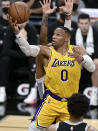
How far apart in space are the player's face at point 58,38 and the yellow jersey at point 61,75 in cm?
16

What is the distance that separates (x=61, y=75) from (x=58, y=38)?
18.3 inches

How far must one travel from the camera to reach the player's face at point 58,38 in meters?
4.87

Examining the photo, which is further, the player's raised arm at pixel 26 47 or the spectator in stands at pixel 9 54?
the spectator in stands at pixel 9 54

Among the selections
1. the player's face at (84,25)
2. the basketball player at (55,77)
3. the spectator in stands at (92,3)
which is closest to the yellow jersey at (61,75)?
the basketball player at (55,77)

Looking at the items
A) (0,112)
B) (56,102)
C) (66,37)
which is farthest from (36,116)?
(0,112)

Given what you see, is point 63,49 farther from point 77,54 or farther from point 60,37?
point 77,54

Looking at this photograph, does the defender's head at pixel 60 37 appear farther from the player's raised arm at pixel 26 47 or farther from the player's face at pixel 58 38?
the player's raised arm at pixel 26 47

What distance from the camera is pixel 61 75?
15.5ft

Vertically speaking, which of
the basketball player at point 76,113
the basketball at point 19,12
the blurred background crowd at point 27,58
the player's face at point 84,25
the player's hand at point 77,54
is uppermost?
the basketball at point 19,12

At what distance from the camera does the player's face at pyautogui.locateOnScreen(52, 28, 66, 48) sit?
192 inches

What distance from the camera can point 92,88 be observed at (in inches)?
305

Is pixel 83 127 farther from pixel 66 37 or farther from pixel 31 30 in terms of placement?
pixel 31 30

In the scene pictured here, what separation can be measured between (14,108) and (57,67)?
3.20m

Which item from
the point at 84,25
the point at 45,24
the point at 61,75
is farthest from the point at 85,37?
the point at 61,75
